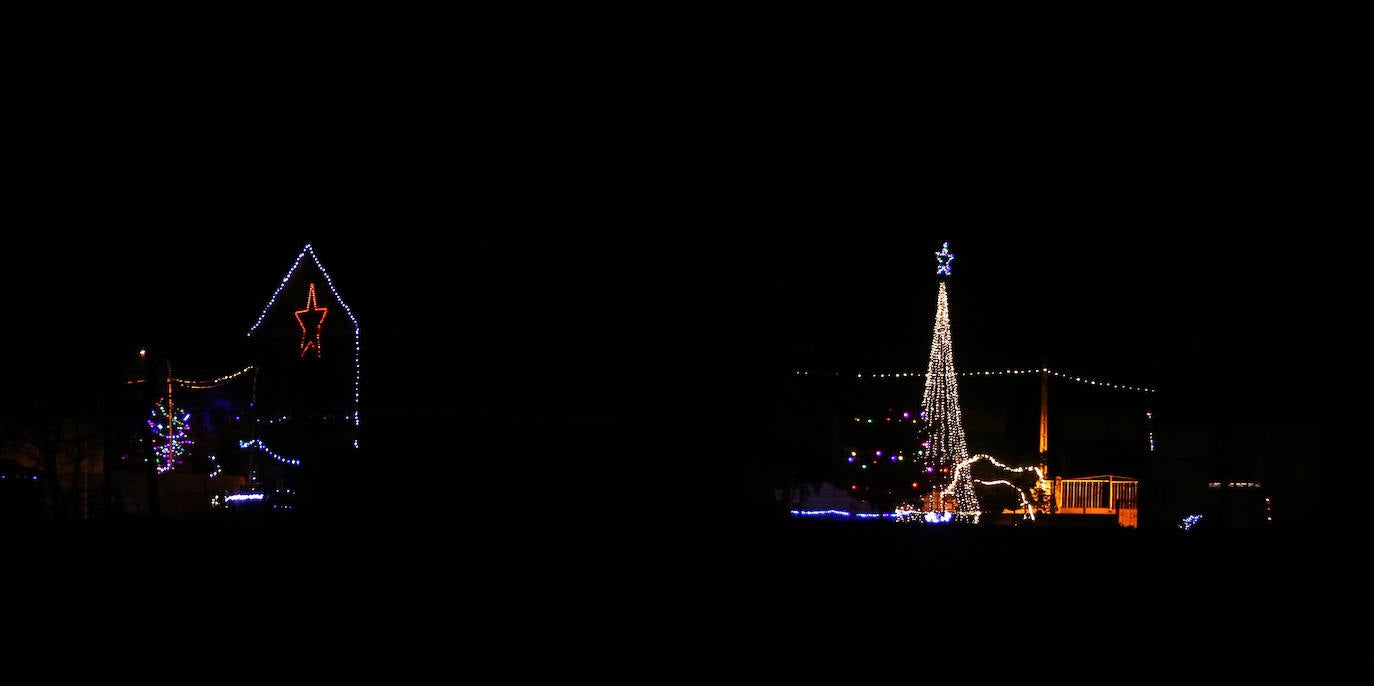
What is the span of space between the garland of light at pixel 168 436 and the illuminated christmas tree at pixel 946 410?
483 inches

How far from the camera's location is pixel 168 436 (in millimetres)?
19812

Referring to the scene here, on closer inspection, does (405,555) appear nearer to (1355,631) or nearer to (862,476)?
(1355,631)

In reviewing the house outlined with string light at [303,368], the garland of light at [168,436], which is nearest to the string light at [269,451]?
the house outlined with string light at [303,368]

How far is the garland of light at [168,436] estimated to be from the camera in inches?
766

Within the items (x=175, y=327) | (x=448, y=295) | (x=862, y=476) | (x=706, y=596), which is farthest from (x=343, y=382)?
(x=706, y=596)

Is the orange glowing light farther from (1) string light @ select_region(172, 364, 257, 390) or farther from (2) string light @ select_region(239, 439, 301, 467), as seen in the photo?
(1) string light @ select_region(172, 364, 257, 390)

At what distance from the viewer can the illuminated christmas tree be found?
58.1 ft

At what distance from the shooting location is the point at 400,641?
18.8 feet

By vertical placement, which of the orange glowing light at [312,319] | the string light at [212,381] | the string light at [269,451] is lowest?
the string light at [269,451]

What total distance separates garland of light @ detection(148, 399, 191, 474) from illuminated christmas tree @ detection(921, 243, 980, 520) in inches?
483

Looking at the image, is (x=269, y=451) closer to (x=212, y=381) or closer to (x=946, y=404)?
(x=212, y=381)

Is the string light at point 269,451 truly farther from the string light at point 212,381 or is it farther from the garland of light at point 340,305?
the garland of light at point 340,305

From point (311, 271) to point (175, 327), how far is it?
3020 mm

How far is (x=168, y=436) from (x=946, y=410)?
41.8 feet
